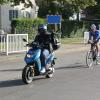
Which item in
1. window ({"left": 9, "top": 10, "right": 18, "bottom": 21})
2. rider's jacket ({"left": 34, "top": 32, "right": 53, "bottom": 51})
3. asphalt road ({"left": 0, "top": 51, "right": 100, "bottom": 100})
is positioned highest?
window ({"left": 9, "top": 10, "right": 18, "bottom": 21})

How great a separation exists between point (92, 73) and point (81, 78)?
155 cm

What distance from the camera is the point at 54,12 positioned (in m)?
50.1

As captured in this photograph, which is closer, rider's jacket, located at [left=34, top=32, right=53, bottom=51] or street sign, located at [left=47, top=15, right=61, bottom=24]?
rider's jacket, located at [left=34, top=32, right=53, bottom=51]

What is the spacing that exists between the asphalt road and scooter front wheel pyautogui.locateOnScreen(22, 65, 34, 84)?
140 millimetres

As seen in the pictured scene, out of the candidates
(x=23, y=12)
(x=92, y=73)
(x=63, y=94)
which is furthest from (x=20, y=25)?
(x=63, y=94)

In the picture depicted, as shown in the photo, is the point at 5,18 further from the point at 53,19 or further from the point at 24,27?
the point at 53,19

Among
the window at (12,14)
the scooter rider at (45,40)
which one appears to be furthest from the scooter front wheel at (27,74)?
the window at (12,14)

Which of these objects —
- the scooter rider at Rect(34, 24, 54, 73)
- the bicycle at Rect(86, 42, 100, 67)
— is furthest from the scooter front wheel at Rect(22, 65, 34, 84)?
the bicycle at Rect(86, 42, 100, 67)

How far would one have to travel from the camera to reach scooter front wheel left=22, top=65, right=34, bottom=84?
43.1 feet

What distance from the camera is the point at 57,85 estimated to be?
42.5ft

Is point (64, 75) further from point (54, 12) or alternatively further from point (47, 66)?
point (54, 12)

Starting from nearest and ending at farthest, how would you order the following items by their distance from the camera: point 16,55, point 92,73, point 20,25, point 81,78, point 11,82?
1. point 11,82
2. point 81,78
3. point 92,73
4. point 16,55
5. point 20,25

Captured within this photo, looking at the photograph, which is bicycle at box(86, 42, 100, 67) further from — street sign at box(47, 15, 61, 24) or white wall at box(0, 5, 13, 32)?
white wall at box(0, 5, 13, 32)

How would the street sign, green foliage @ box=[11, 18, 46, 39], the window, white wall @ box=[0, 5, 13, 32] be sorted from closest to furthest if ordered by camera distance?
the street sign, green foliage @ box=[11, 18, 46, 39], white wall @ box=[0, 5, 13, 32], the window
